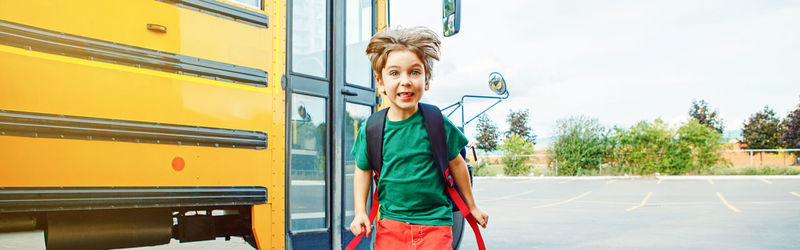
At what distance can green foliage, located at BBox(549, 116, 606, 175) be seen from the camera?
63.8 feet

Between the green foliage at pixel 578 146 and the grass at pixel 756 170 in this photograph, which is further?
the green foliage at pixel 578 146

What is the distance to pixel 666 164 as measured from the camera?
58.7ft

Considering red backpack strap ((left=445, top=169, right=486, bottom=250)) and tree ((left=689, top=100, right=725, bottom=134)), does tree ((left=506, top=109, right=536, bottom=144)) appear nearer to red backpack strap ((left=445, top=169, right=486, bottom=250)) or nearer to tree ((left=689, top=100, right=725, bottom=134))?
tree ((left=689, top=100, right=725, bottom=134))

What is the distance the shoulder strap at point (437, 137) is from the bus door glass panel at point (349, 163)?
1.53 metres

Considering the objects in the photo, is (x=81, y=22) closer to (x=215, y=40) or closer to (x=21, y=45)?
(x=21, y=45)

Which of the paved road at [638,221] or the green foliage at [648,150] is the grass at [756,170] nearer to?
the green foliage at [648,150]

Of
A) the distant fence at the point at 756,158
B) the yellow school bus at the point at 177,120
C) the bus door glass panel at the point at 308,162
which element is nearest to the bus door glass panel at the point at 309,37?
the yellow school bus at the point at 177,120

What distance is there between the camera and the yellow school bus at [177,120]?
6.50 ft

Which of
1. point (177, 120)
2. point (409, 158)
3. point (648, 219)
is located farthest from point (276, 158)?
point (648, 219)

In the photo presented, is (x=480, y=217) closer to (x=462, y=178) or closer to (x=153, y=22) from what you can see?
(x=462, y=178)

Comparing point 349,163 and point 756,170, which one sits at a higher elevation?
point 349,163

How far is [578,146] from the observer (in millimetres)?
19641

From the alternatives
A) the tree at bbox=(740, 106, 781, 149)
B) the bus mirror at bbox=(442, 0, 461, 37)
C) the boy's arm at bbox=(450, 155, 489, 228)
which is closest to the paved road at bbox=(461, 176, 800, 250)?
the bus mirror at bbox=(442, 0, 461, 37)

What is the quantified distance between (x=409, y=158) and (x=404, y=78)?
24cm
